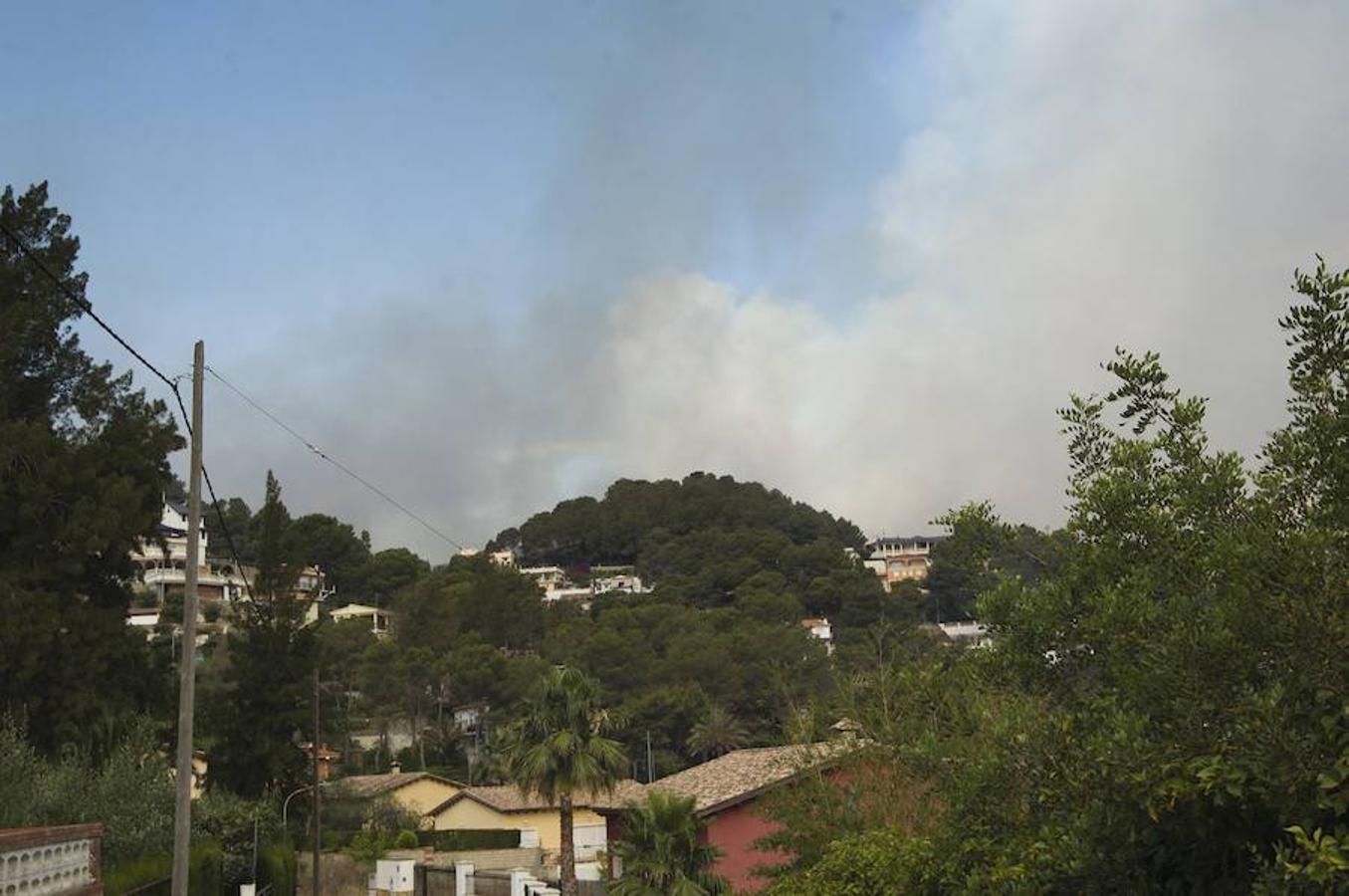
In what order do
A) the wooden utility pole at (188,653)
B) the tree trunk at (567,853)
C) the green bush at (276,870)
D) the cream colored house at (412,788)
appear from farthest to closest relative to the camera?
the cream colored house at (412,788)
the green bush at (276,870)
the tree trunk at (567,853)
the wooden utility pole at (188,653)

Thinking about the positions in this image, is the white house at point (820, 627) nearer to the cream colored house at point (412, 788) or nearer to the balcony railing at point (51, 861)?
the cream colored house at point (412, 788)

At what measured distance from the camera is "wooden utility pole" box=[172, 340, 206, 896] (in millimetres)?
18797

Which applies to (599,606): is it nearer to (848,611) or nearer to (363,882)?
(848,611)

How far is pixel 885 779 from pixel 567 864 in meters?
16.4

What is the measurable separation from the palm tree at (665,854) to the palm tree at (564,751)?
9.06m

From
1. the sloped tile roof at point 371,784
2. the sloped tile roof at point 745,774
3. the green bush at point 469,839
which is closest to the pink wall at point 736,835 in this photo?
the sloped tile roof at point 745,774

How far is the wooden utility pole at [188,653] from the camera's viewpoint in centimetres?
1880

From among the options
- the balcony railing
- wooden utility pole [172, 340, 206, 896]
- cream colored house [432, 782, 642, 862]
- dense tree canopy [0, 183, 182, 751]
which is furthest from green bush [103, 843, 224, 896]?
cream colored house [432, 782, 642, 862]

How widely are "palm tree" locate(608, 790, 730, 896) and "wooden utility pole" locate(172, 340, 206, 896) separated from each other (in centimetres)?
1153

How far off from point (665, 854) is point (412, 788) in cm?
4889

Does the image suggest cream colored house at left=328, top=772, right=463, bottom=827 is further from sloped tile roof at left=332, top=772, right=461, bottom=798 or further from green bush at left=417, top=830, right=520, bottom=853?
green bush at left=417, top=830, right=520, bottom=853

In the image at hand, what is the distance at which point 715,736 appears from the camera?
298 ft

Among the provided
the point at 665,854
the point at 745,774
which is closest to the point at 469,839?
the point at 745,774

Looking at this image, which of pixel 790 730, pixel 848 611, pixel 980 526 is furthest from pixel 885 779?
pixel 848 611
